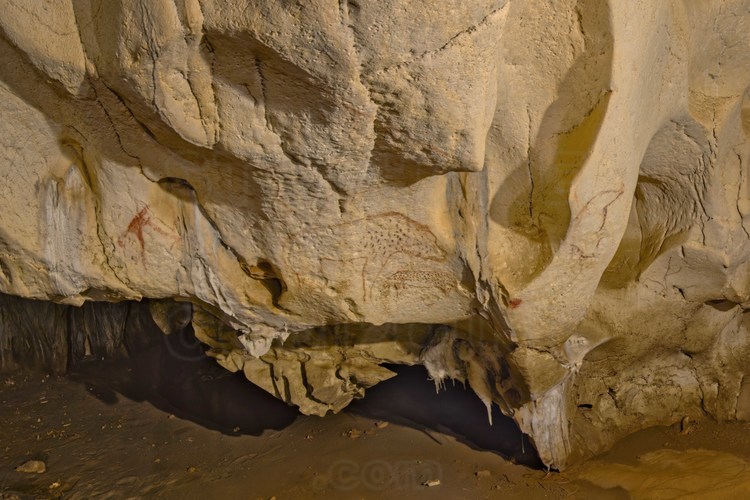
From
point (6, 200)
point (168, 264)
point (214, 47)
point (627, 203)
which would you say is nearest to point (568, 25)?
point (627, 203)

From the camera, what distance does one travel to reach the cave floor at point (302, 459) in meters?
3.44

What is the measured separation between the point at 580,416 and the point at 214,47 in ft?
9.58

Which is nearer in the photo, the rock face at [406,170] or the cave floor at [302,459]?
the rock face at [406,170]

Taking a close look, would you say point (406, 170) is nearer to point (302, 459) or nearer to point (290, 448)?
point (302, 459)

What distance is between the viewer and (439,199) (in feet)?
8.55

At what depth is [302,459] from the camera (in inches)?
150

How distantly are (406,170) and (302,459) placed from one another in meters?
2.18

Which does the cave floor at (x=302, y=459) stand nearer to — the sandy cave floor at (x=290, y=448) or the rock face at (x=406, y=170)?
the sandy cave floor at (x=290, y=448)

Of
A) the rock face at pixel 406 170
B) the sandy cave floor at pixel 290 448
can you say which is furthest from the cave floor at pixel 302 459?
the rock face at pixel 406 170

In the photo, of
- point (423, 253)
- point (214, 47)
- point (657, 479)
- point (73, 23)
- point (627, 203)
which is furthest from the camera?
point (657, 479)

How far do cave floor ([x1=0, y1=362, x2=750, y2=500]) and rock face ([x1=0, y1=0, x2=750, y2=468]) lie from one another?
35 centimetres

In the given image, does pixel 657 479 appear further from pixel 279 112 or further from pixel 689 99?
pixel 279 112

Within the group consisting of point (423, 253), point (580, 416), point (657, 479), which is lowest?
point (657, 479)

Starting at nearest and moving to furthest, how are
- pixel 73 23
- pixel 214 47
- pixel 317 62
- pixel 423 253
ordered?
pixel 317 62, pixel 214 47, pixel 73 23, pixel 423 253
